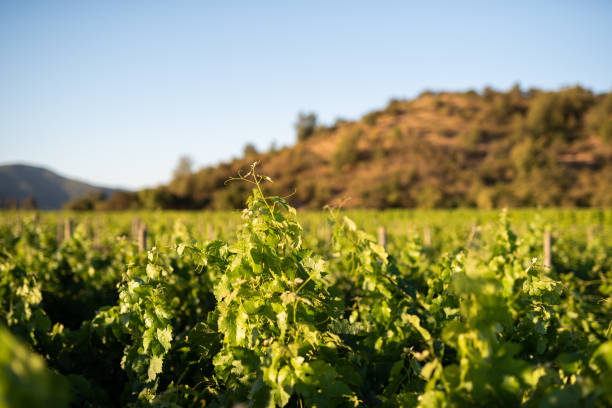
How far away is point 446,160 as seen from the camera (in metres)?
56.4

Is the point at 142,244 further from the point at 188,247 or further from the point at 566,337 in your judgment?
the point at 566,337

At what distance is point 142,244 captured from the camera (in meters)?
4.22

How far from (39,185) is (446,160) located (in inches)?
4102

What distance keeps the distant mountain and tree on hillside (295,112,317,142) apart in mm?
53923

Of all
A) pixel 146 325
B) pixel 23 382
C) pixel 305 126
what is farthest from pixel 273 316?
pixel 305 126

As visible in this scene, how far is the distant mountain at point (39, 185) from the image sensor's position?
316ft

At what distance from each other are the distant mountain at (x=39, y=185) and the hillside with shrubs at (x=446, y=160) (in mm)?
39690

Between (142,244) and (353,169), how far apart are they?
58658mm

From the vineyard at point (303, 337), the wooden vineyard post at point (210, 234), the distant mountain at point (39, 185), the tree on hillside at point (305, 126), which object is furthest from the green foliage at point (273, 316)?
the distant mountain at point (39, 185)

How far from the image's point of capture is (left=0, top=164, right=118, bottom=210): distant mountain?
9619 cm

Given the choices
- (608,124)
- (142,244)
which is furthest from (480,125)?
(142,244)

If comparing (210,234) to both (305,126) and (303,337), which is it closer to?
(303,337)

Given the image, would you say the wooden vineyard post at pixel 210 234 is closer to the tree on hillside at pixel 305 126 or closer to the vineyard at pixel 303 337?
the vineyard at pixel 303 337

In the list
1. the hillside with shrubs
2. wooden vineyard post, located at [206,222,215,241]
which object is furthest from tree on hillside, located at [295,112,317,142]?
wooden vineyard post, located at [206,222,215,241]
